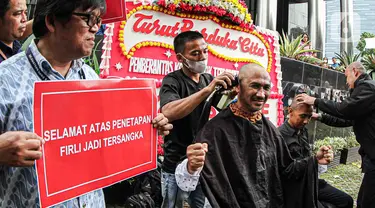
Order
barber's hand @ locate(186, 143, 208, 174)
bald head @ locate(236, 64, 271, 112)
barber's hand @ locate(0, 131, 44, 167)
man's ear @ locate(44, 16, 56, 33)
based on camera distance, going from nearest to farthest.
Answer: barber's hand @ locate(0, 131, 44, 167) → man's ear @ locate(44, 16, 56, 33) → barber's hand @ locate(186, 143, 208, 174) → bald head @ locate(236, 64, 271, 112)

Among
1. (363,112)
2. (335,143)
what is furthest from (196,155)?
(335,143)

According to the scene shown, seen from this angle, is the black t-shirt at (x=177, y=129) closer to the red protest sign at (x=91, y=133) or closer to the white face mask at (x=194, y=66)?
the white face mask at (x=194, y=66)

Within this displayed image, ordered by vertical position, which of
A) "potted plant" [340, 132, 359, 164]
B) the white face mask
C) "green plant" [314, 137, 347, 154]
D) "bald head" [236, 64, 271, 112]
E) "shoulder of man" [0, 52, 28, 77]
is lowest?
"potted plant" [340, 132, 359, 164]

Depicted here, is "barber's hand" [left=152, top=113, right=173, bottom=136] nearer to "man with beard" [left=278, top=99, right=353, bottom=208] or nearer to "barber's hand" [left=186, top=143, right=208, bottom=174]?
"barber's hand" [left=186, top=143, right=208, bottom=174]

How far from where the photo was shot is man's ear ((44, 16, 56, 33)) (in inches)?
56.6

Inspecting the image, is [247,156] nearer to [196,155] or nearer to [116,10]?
[196,155]

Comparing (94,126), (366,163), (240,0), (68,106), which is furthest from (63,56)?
(240,0)

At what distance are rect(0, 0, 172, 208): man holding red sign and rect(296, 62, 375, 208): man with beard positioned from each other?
315cm

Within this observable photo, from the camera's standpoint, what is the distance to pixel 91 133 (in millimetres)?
1515

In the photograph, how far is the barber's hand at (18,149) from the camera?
1142 mm

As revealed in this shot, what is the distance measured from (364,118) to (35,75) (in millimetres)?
4086

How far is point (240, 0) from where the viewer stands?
5777mm

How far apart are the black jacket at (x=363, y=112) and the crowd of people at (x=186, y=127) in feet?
3.65

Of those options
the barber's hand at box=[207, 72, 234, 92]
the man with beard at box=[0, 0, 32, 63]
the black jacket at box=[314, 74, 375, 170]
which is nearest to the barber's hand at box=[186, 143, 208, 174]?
the barber's hand at box=[207, 72, 234, 92]
